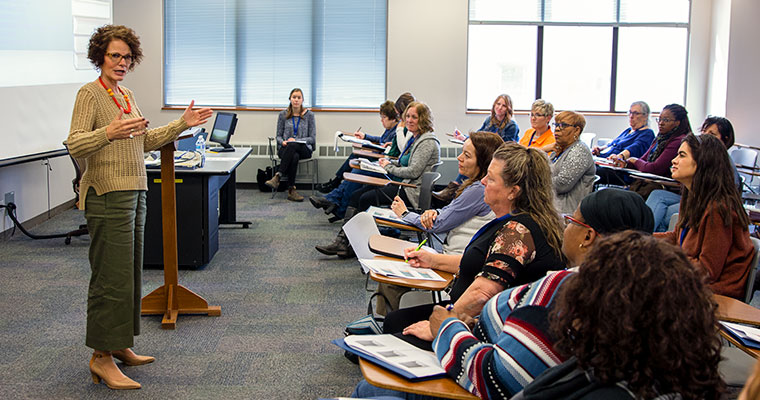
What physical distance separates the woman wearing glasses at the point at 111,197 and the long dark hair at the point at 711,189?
6.84 ft

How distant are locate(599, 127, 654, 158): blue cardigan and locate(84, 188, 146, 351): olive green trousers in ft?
17.5

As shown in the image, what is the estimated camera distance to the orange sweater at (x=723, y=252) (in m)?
2.82

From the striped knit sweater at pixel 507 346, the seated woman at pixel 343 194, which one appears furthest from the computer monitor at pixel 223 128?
the striped knit sweater at pixel 507 346

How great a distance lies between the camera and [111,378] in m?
3.14

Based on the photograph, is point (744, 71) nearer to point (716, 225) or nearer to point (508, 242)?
point (716, 225)

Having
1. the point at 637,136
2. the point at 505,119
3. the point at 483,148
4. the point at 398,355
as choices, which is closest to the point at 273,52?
the point at 505,119

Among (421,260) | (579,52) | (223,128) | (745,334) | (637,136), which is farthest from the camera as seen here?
(579,52)

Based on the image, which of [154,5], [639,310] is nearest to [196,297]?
[639,310]

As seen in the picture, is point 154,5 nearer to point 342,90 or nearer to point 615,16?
point 342,90

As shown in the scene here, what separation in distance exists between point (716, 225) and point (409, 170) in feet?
11.1

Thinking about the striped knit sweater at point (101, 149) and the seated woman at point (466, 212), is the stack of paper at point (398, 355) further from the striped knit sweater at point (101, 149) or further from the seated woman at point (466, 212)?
the striped knit sweater at point (101, 149)

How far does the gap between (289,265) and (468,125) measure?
4.94 metres

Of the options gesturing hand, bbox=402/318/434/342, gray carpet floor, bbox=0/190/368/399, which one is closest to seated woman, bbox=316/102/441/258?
gray carpet floor, bbox=0/190/368/399

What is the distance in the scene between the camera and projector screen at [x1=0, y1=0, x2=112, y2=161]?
18.7 ft
